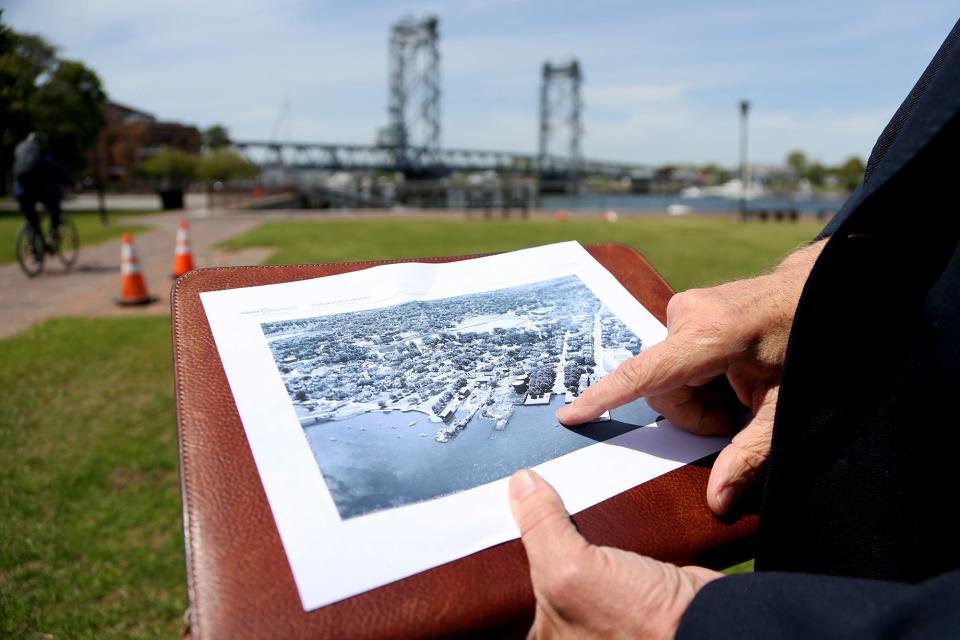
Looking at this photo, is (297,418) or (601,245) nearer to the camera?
(297,418)

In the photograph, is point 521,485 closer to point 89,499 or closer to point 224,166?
point 89,499

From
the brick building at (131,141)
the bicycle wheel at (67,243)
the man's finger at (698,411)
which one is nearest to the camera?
the man's finger at (698,411)

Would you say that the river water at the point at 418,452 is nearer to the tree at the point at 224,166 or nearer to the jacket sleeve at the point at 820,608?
the jacket sleeve at the point at 820,608

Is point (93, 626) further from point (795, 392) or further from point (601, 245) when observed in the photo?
point (795, 392)

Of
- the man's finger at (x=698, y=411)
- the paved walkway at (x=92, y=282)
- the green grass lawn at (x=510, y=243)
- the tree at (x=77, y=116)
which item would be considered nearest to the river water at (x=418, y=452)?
A: the man's finger at (x=698, y=411)

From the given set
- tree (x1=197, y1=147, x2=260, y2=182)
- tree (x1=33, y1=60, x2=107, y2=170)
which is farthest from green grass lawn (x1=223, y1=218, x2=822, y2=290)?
tree (x1=197, y1=147, x2=260, y2=182)

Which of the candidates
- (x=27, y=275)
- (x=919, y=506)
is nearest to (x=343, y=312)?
(x=919, y=506)
